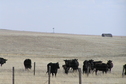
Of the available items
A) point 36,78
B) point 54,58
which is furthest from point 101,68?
point 54,58

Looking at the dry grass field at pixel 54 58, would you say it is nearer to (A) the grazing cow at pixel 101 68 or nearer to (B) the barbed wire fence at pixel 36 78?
(B) the barbed wire fence at pixel 36 78

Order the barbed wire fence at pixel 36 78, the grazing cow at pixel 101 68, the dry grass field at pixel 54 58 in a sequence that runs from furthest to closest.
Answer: the grazing cow at pixel 101 68 → the dry grass field at pixel 54 58 → the barbed wire fence at pixel 36 78

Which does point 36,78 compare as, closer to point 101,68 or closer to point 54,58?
point 101,68

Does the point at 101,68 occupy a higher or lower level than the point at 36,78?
higher

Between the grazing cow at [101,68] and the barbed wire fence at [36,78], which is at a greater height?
the grazing cow at [101,68]

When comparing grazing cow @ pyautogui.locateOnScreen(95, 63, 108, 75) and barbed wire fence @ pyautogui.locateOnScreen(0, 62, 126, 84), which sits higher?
grazing cow @ pyautogui.locateOnScreen(95, 63, 108, 75)

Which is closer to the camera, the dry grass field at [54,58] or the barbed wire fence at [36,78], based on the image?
the barbed wire fence at [36,78]

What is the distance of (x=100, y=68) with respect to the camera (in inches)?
996

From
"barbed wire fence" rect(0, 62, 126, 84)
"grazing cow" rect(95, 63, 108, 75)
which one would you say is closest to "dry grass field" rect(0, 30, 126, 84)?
"barbed wire fence" rect(0, 62, 126, 84)

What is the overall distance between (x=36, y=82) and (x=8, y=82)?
1.45 m

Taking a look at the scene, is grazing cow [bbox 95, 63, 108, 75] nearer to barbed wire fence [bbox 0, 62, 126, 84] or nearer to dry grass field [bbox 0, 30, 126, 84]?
dry grass field [bbox 0, 30, 126, 84]

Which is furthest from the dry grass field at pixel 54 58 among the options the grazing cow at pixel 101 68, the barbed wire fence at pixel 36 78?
the grazing cow at pixel 101 68

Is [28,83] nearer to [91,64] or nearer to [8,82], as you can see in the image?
[8,82]

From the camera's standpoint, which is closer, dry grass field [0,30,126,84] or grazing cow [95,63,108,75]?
dry grass field [0,30,126,84]
